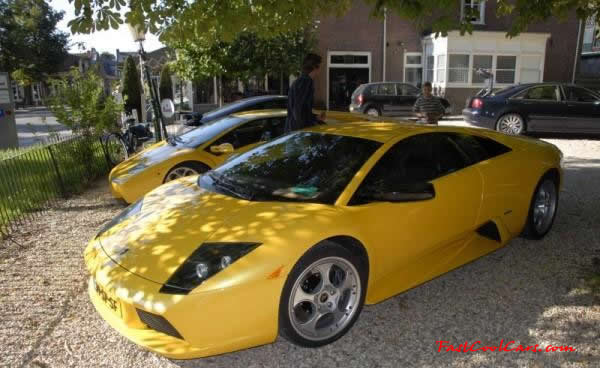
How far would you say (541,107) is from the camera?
12.2m

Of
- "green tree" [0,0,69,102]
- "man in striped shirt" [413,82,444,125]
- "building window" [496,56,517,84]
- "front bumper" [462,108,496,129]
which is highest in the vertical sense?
"green tree" [0,0,69,102]

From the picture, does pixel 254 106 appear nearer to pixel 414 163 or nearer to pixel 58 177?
pixel 58 177

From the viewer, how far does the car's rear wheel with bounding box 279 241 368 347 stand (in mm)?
2760

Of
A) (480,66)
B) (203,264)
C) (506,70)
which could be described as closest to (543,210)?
(203,264)

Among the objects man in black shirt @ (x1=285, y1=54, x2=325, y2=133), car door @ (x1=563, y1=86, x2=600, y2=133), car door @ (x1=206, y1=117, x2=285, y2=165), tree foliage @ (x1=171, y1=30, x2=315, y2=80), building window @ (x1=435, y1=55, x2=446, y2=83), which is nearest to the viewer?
man in black shirt @ (x1=285, y1=54, x2=325, y2=133)

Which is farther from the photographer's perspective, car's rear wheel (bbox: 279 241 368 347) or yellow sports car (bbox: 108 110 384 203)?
yellow sports car (bbox: 108 110 384 203)

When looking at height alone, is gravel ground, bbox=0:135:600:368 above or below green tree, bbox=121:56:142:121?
below

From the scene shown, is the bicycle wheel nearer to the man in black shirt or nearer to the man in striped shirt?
the man in black shirt

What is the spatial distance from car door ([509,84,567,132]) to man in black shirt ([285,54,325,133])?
8.49 metres

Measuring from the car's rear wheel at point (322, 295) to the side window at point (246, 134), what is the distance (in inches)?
147

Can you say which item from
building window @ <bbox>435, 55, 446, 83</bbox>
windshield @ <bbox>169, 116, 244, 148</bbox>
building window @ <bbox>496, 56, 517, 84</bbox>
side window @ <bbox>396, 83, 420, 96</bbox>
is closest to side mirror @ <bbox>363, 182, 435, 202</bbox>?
windshield @ <bbox>169, 116, 244, 148</bbox>

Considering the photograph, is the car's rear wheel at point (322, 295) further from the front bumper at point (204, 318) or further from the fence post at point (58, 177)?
the fence post at point (58, 177)

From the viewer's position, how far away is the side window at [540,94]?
1228cm

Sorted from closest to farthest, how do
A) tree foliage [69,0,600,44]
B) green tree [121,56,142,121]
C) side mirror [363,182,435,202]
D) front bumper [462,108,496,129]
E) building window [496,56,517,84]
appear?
1. side mirror [363,182,435,202]
2. tree foliage [69,0,600,44]
3. front bumper [462,108,496,129]
4. building window [496,56,517,84]
5. green tree [121,56,142,121]
